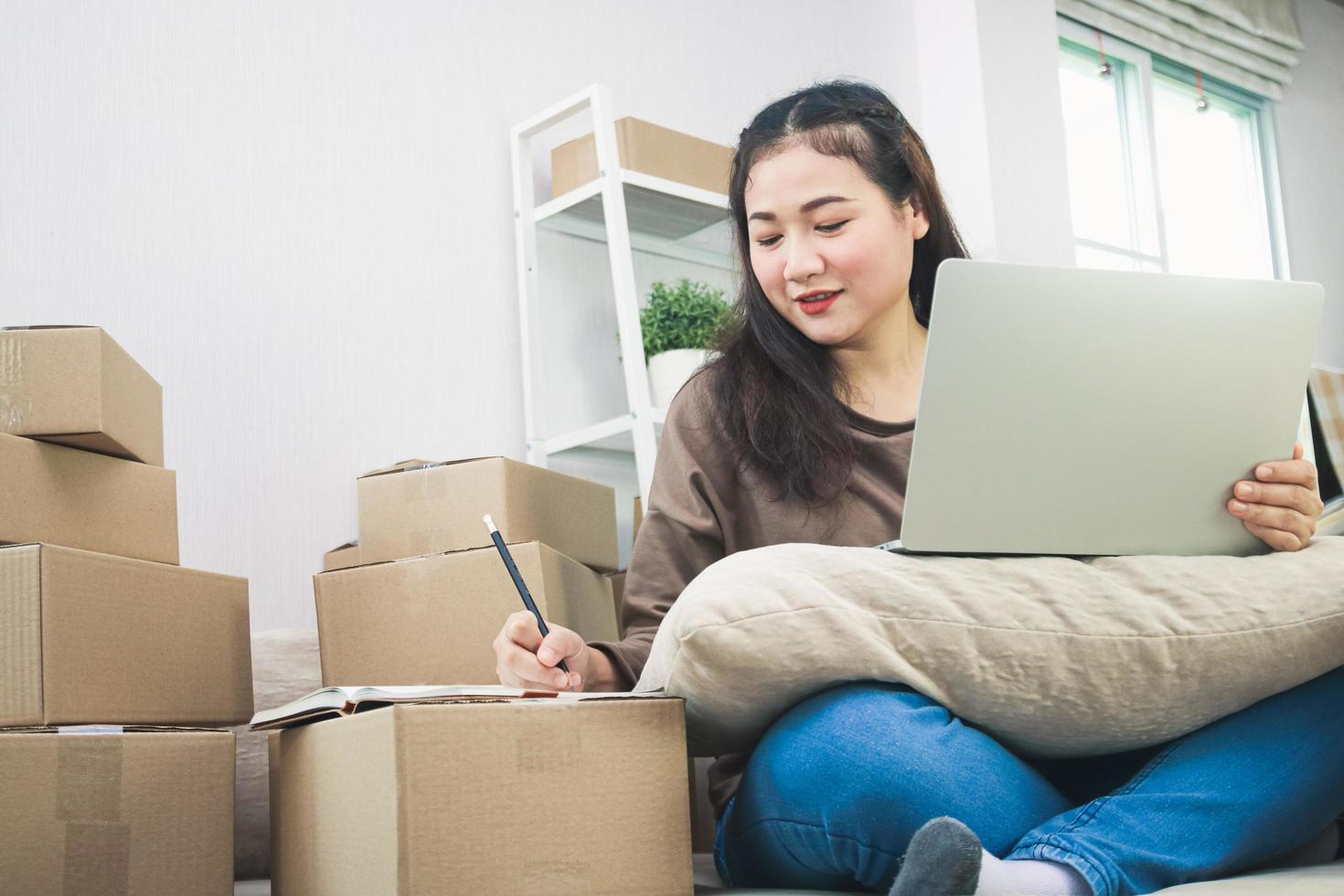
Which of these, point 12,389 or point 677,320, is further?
point 677,320

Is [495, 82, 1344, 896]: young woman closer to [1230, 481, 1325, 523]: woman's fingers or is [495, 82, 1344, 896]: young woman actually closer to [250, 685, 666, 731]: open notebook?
[1230, 481, 1325, 523]: woman's fingers

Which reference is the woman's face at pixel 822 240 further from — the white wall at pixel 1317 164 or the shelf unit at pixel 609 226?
the white wall at pixel 1317 164

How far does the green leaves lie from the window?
119cm

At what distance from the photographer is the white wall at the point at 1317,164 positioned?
11.2ft

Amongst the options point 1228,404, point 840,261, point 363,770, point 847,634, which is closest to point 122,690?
point 363,770

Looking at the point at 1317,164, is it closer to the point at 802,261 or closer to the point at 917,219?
the point at 917,219

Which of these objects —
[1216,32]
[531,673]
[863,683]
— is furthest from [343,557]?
[1216,32]

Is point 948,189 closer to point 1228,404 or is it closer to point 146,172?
point 146,172

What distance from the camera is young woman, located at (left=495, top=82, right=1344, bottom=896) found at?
77 cm

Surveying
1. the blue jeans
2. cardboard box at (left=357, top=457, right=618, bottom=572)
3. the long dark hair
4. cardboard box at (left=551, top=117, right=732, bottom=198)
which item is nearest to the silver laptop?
the blue jeans

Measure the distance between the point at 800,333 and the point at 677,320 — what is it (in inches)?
25.2

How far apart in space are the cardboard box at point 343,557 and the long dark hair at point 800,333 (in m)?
0.53

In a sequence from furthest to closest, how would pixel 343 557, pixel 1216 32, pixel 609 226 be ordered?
1. pixel 1216 32
2. pixel 609 226
3. pixel 343 557

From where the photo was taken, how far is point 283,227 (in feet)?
5.56
